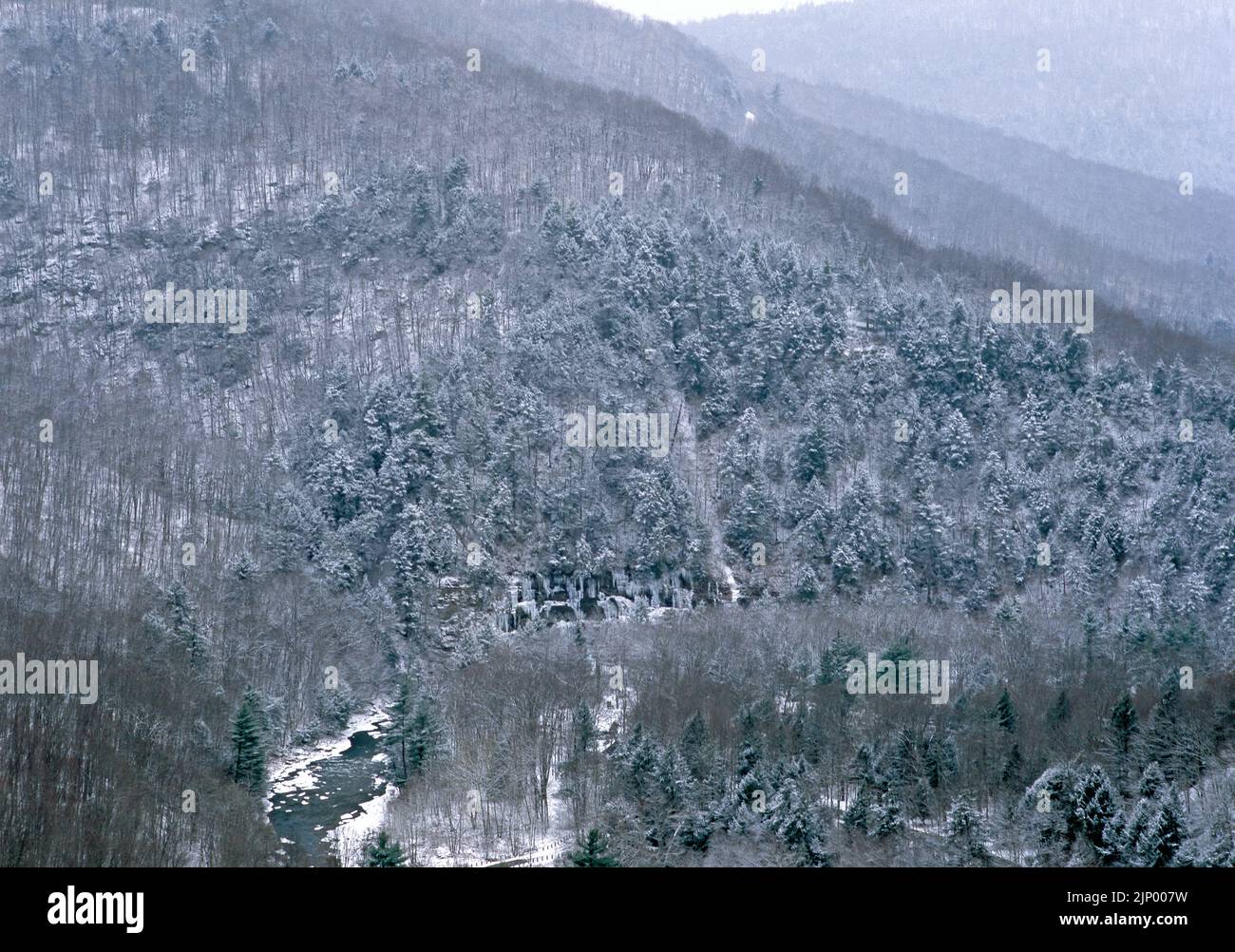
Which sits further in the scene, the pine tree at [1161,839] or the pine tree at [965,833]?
the pine tree at [965,833]

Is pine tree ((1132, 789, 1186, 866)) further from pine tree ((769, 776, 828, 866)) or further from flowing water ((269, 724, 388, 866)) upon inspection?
flowing water ((269, 724, 388, 866))

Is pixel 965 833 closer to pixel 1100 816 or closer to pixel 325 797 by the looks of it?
pixel 1100 816

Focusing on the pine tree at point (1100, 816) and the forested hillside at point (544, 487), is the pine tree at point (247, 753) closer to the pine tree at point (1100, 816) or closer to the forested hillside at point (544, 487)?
the forested hillside at point (544, 487)

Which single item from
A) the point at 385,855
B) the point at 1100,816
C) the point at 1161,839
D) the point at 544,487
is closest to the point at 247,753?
the point at 385,855

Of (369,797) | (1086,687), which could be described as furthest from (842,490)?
(369,797)

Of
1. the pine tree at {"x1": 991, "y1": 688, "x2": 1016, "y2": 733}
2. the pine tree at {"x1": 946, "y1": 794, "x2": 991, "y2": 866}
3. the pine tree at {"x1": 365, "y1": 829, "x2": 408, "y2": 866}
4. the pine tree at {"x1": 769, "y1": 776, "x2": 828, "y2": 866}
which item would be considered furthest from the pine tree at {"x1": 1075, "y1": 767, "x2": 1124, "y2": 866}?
the pine tree at {"x1": 365, "y1": 829, "x2": 408, "y2": 866}

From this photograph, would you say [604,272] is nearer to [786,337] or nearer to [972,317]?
[786,337]

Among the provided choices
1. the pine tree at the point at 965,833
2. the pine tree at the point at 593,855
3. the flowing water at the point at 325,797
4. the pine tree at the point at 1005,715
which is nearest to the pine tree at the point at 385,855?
the pine tree at the point at 593,855

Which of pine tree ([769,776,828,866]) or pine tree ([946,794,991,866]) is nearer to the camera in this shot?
pine tree ([946,794,991,866])
